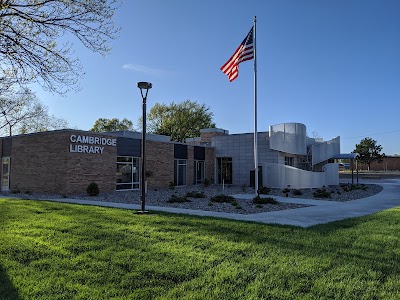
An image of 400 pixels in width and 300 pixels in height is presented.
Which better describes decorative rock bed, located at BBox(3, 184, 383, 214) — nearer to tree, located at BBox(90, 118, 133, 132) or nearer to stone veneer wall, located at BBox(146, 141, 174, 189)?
stone veneer wall, located at BBox(146, 141, 174, 189)

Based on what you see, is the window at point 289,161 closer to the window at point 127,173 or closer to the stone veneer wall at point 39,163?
the window at point 127,173

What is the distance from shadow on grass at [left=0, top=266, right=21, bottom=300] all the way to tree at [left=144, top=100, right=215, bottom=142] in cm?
4514

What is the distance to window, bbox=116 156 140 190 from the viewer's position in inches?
865

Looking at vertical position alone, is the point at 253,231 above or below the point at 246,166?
below

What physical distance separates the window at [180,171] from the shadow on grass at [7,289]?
73.6 ft

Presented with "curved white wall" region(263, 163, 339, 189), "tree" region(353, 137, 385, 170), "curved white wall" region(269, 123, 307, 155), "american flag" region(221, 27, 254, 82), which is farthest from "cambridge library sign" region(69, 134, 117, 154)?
"tree" region(353, 137, 385, 170)

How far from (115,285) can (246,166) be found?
2546cm

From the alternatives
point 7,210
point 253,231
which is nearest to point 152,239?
point 253,231

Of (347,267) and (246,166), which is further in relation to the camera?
(246,166)

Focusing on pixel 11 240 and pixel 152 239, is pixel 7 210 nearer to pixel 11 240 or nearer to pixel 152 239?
pixel 11 240

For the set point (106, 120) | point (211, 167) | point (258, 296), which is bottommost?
point (258, 296)

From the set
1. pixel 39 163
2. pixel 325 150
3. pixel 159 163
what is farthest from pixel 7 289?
pixel 325 150

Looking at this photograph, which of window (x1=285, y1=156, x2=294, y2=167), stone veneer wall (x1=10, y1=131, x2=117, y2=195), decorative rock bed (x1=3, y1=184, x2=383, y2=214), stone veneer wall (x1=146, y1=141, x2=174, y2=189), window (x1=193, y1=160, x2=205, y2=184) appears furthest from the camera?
window (x1=193, y1=160, x2=205, y2=184)

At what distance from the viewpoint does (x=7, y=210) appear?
1093 cm
